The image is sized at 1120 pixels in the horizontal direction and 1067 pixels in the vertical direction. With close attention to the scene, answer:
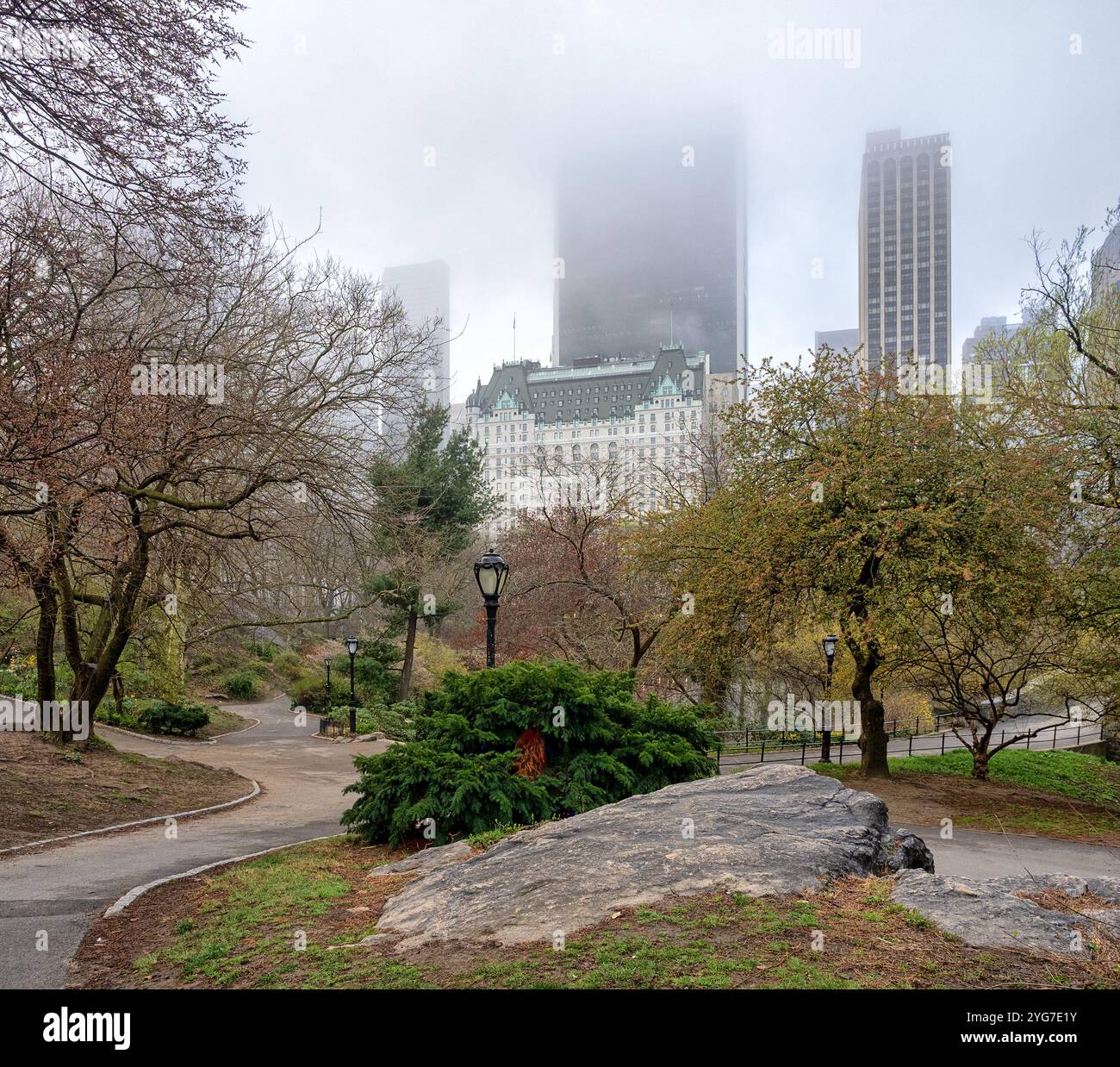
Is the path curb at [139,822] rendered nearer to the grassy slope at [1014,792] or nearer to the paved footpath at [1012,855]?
the paved footpath at [1012,855]

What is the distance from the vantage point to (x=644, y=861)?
6.36m

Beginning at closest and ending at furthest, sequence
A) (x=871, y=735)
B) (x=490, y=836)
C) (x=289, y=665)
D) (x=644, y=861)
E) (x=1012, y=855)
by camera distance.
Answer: (x=644, y=861)
(x=490, y=836)
(x=1012, y=855)
(x=871, y=735)
(x=289, y=665)

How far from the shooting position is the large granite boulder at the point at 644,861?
571 cm

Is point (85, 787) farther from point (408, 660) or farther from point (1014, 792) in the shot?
point (408, 660)

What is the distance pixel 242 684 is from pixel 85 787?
26880 mm

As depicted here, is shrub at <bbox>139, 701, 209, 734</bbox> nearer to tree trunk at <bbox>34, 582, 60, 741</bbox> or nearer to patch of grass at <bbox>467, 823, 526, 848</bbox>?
tree trunk at <bbox>34, 582, 60, 741</bbox>

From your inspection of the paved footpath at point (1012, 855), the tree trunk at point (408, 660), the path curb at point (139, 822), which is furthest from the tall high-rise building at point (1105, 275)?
the tree trunk at point (408, 660)

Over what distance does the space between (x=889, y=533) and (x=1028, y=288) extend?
722cm

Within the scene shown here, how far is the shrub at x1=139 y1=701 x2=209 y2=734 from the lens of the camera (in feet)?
86.1

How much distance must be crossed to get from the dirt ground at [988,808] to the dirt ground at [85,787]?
11.9m

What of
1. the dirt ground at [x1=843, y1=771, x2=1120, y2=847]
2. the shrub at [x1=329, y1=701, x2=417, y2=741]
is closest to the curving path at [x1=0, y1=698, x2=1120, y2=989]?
the dirt ground at [x1=843, y1=771, x2=1120, y2=847]

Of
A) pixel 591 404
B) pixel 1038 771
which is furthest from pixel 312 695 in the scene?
pixel 591 404

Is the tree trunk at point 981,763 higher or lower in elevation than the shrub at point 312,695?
higher

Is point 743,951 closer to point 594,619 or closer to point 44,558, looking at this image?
point 44,558
